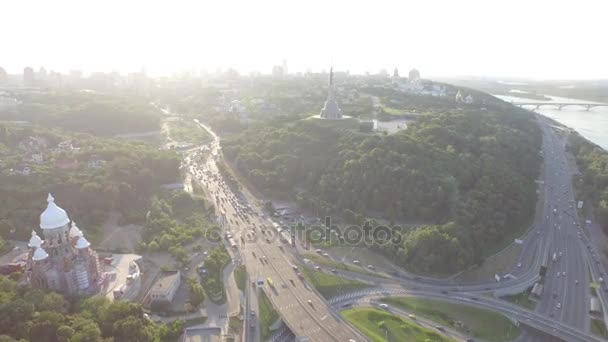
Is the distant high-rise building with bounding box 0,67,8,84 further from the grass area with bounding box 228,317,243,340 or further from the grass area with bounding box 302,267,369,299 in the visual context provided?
the grass area with bounding box 302,267,369,299

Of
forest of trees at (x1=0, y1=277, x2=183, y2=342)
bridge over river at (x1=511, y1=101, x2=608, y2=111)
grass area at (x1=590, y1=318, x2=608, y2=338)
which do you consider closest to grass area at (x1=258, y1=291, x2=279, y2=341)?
forest of trees at (x1=0, y1=277, x2=183, y2=342)

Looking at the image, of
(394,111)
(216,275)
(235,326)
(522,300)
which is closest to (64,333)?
(235,326)

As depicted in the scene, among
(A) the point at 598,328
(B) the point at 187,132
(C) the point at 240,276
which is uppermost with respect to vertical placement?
(B) the point at 187,132

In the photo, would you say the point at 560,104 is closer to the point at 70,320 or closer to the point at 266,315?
the point at 266,315

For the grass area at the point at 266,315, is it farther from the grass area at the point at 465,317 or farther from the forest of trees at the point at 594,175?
the forest of trees at the point at 594,175

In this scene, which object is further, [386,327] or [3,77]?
[3,77]

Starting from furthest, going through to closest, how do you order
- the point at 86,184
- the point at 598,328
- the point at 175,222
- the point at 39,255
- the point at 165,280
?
the point at 86,184 < the point at 175,222 < the point at 165,280 < the point at 598,328 < the point at 39,255

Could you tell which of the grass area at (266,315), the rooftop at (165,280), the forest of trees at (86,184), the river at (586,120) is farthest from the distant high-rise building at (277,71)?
the grass area at (266,315)

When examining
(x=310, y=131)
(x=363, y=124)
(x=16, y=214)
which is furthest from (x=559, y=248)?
(x=16, y=214)

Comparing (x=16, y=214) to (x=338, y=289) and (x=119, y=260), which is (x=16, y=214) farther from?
(x=338, y=289)
